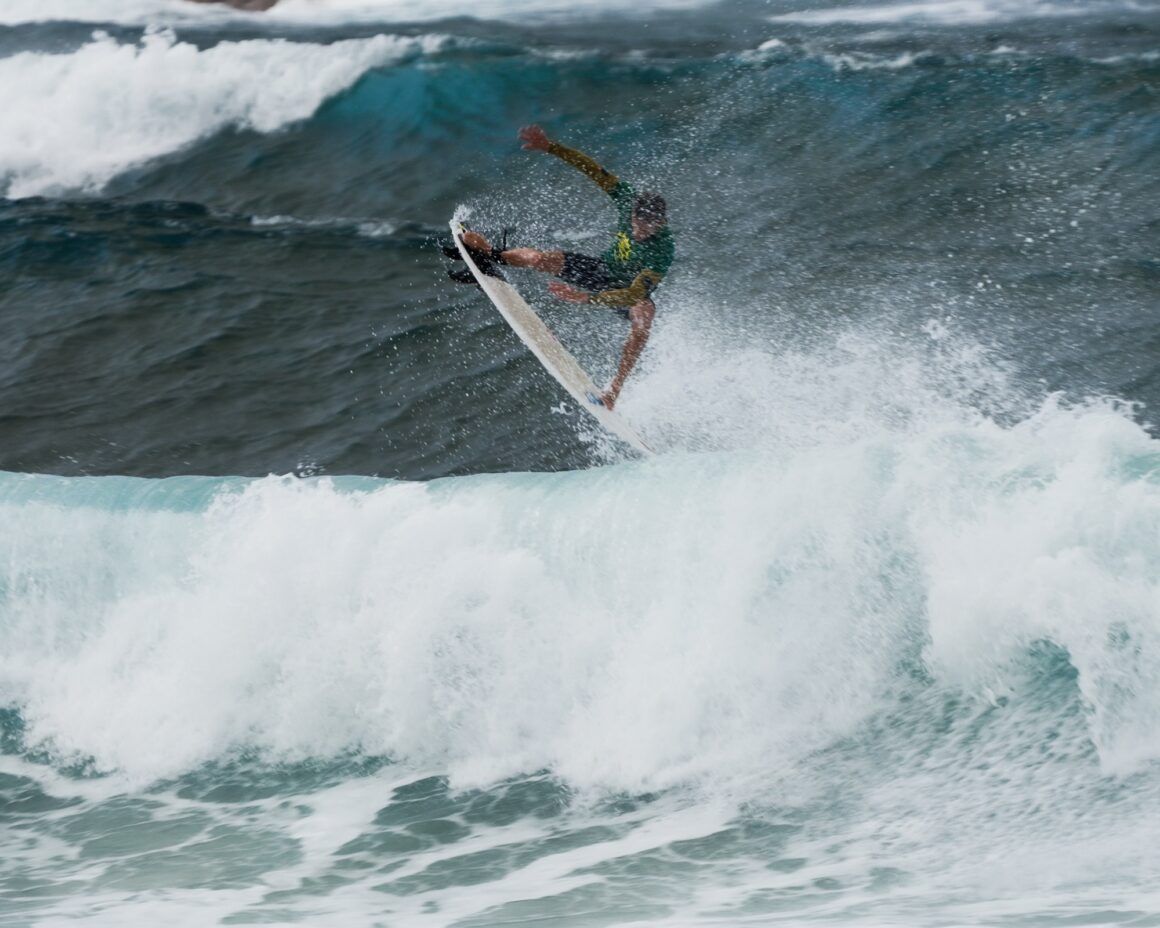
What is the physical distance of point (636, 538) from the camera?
8.41 meters

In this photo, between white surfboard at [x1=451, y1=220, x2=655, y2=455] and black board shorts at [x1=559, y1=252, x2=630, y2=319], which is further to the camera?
white surfboard at [x1=451, y1=220, x2=655, y2=455]

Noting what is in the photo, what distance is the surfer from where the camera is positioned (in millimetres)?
9320

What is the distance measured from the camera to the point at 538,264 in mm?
10008

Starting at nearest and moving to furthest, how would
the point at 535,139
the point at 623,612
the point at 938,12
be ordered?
the point at 623,612
the point at 535,139
the point at 938,12

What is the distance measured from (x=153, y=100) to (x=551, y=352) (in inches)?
405

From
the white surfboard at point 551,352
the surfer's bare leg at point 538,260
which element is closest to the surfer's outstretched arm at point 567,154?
the surfer's bare leg at point 538,260

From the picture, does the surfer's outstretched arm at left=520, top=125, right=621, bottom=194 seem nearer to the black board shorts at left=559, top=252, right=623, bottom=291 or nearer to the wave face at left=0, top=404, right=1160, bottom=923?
the black board shorts at left=559, top=252, right=623, bottom=291

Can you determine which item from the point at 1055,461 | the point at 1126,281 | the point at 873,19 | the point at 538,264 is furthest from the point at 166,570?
the point at 873,19

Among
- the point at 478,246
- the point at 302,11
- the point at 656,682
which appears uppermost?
the point at 302,11

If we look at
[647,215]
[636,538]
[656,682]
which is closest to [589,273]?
[647,215]

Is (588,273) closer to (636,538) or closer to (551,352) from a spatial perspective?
(551,352)

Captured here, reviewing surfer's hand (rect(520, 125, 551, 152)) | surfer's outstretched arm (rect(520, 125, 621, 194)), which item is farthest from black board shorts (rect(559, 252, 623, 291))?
surfer's hand (rect(520, 125, 551, 152))

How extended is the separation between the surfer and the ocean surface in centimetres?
103

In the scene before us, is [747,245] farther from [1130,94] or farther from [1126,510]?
[1126,510]
